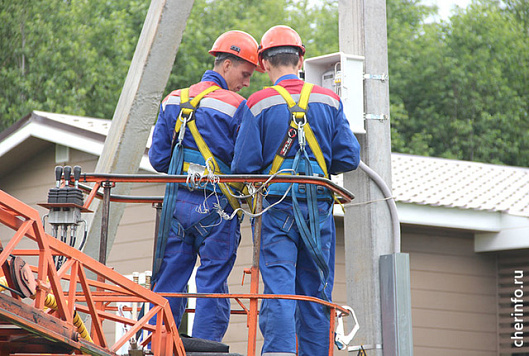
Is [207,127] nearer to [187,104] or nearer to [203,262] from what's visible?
[187,104]

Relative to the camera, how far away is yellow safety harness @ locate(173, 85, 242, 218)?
591cm

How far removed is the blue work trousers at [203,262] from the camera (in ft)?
19.2

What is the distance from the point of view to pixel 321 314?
223 inches

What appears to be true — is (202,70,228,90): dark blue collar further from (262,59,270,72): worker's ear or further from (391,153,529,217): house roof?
(391,153,529,217): house roof

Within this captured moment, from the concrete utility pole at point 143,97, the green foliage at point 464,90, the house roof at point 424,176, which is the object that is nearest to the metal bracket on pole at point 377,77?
the concrete utility pole at point 143,97

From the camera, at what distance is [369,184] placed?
6762 mm

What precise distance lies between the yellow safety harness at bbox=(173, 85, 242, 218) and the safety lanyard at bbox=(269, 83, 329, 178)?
0.39m

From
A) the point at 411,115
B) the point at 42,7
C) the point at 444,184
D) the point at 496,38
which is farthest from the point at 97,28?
the point at 444,184

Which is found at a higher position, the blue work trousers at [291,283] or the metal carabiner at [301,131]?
the metal carabiner at [301,131]

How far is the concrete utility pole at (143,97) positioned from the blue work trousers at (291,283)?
1.88 metres

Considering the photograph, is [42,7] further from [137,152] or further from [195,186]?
[195,186]

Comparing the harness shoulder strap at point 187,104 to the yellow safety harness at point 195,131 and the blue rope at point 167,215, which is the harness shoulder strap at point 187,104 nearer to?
the yellow safety harness at point 195,131

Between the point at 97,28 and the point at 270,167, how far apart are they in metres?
27.3

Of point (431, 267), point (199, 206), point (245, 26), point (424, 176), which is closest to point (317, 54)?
point (245, 26)
